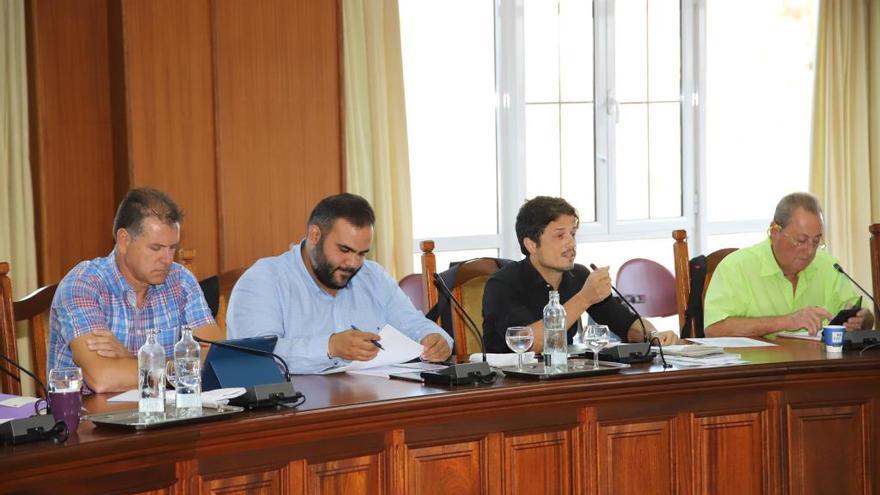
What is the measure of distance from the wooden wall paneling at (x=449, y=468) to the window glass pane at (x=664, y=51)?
389 centimetres

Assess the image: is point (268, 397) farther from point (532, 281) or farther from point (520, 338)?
point (532, 281)

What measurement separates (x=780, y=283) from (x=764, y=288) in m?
0.07

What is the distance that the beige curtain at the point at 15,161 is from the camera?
428 centimetres

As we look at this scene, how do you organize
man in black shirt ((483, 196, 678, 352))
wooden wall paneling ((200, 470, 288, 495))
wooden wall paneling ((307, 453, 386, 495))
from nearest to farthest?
1. wooden wall paneling ((200, 470, 288, 495))
2. wooden wall paneling ((307, 453, 386, 495))
3. man in black shirt ((483, 196, 678, 352))

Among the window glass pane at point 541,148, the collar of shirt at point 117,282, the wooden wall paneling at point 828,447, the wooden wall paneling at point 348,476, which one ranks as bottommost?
the wooden wall paneling at point 828,447

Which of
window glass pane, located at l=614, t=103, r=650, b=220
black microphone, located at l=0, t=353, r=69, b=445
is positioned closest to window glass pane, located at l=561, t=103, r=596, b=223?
window glass pane, located at l=614, t=103, r=650, b=220

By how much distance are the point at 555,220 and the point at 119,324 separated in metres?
1.40

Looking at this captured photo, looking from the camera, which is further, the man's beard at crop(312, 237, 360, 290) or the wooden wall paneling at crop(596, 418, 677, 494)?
the man's beard at crop(312, 237, 360, 290)

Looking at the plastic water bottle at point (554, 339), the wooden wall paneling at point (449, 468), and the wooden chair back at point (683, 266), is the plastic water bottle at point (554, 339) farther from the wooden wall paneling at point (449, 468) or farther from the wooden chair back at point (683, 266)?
the wooden chair back at point (683, 266)

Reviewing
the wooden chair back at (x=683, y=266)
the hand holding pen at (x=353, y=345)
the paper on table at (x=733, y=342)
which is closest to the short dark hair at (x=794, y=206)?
the wooden chair back at (x=683, y=266)

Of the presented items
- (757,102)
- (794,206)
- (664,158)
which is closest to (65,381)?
(794,206)

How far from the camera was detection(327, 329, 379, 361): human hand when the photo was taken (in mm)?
3072

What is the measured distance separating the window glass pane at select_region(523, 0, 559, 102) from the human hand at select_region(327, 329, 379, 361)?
10.3 feet

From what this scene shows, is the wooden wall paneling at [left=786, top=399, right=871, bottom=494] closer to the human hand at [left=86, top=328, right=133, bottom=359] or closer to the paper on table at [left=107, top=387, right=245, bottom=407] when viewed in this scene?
the paper on table at [left=107, top=387, right=245, bottom=407]
